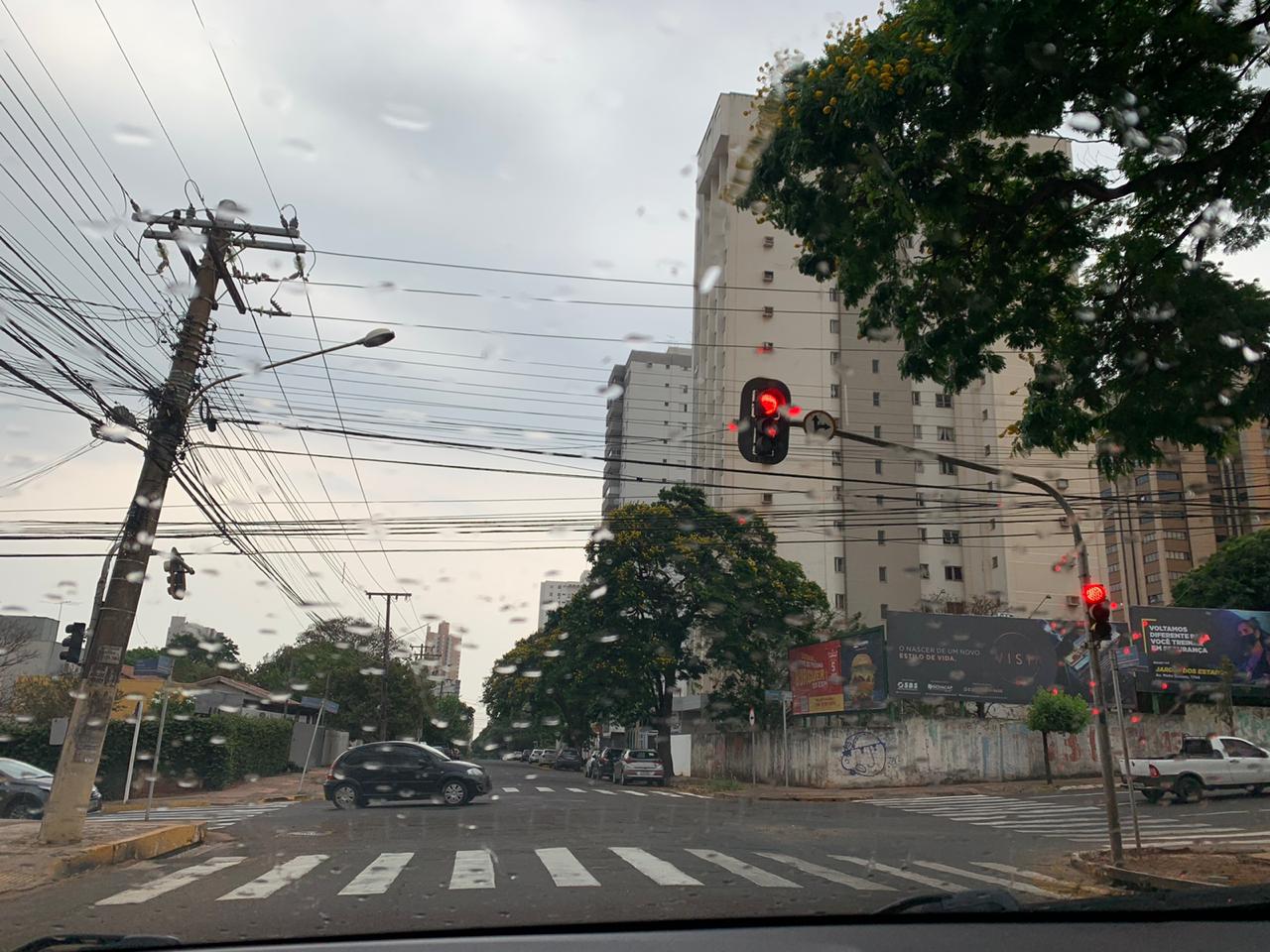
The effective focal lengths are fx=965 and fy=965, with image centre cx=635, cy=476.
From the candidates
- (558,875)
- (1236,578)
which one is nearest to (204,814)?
(558,875)

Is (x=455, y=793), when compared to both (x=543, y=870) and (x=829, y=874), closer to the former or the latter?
Result: (x=543, y=870)

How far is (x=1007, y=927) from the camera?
2.90 meters

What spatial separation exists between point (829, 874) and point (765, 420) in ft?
14.8

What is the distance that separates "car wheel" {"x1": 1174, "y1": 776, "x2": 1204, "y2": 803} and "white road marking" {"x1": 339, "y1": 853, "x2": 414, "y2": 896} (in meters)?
16.3

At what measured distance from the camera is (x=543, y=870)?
24.5ft

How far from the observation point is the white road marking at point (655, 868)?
6422 mm

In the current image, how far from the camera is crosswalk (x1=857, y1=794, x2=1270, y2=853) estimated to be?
11.8 metres

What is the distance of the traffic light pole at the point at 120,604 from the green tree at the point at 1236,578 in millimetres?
43715

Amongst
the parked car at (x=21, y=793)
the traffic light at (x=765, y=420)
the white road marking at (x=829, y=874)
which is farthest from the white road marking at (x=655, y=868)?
the parked car at (x=21, y=793)

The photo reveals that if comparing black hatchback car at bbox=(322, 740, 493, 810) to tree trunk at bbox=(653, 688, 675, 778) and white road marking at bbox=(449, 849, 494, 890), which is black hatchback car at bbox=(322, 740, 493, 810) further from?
tree trunk at bbox=(653, 688, 675, 778)

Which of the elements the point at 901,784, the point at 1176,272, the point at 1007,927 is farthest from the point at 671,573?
the point at 1007,927

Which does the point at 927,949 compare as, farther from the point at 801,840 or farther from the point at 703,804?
the point at 703,804

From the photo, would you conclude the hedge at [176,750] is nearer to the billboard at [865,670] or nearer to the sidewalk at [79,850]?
the sidewalk at [79,850]

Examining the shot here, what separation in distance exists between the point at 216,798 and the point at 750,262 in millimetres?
38406
